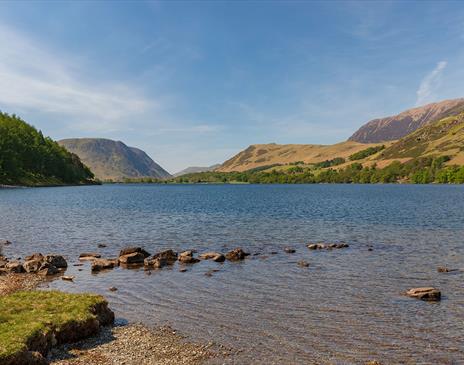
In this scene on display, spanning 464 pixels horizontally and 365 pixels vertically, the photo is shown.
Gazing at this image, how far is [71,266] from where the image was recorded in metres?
42.5

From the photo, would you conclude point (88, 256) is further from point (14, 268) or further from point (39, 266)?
point (14, 268)

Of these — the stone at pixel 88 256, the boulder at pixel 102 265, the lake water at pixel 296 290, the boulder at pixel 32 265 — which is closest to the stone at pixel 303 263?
the lake water at pixel 296 290

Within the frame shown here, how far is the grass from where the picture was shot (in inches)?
707

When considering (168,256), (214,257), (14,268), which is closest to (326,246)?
(214,257)

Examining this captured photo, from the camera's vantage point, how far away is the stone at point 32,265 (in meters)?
39.5

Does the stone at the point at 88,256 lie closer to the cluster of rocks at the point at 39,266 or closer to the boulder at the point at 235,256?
the cluster of rocks at the point at 39,266

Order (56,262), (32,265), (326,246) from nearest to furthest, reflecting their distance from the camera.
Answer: (32,265), (56,262), (326,246)

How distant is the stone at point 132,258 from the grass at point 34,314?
688 inches

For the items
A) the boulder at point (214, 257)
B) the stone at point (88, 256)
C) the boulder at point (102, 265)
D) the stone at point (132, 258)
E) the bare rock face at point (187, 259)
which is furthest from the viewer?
the stone at point (88, 256)

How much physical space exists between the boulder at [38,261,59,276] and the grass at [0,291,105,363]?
1389 centimetres

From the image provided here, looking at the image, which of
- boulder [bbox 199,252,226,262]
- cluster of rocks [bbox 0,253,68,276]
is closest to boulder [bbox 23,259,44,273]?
cluster of rocks [bbox 0,253,68,276]

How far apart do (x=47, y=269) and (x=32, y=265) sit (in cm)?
230

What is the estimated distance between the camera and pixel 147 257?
1853 inches

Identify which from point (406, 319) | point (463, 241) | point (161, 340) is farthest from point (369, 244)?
point (161, 340)
